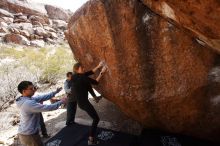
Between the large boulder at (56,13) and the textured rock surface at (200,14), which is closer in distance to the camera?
the textured rock surface at (200,14)

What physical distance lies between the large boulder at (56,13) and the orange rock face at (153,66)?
31498 millimetres

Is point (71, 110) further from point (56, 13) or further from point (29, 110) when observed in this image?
point (56, 13)

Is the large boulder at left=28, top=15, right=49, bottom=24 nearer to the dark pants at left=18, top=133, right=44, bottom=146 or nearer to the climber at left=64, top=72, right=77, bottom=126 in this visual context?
the climber at left=64, top=72, right=77, bottom=126

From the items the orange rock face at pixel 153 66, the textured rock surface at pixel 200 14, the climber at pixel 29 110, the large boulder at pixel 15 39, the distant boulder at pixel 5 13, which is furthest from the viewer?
the distant boulder at pixel 5 13

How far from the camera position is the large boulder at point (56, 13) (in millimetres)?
35656

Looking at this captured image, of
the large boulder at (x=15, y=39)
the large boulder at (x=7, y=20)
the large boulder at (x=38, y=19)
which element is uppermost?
the large boulder at (x=38, y=19)

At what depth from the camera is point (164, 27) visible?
15.0 feet

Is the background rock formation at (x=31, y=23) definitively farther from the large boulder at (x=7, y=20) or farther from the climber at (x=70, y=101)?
the climber at (x=70, y=101)

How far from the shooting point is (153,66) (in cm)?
486

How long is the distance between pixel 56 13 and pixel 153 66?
33.2m

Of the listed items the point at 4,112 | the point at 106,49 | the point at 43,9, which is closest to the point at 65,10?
the point at 43,9

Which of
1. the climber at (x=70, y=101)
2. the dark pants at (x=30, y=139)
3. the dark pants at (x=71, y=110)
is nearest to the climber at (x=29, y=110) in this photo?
the dark pants at (x=30, y=139)

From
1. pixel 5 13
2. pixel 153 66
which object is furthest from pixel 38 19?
pixel 153 66

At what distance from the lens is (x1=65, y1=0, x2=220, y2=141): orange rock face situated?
4613 mm
